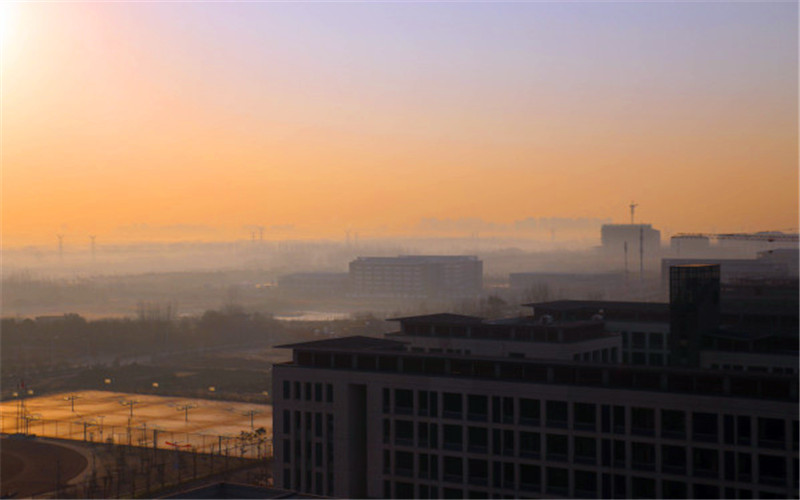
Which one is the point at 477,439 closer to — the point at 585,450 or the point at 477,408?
the point at 477,408

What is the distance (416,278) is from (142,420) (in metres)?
72.8

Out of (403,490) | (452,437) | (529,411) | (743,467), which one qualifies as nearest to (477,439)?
(452,437)

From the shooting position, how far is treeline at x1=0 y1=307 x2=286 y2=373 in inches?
2514

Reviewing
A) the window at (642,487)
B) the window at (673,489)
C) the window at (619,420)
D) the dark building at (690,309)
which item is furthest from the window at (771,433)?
the dark building at (690,309)

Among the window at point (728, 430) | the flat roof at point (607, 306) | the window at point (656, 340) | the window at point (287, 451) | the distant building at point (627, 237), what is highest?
the distant building at point (627, 237)

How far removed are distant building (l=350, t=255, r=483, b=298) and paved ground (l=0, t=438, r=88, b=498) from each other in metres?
74.3

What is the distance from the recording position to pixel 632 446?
56.4ft

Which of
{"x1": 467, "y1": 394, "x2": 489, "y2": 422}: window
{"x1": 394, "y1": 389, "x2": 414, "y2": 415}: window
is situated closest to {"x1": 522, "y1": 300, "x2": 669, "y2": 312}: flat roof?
{"x1": 394, "y1": 389, "x2": 414, "y2": 415}: window

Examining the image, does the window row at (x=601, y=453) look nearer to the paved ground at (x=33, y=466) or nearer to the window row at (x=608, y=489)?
the window row at (x=608, y=489)

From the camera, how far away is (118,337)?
67.5m

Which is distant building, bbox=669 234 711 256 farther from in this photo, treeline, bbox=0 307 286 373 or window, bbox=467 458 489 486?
window, bbox=467 458 489 486

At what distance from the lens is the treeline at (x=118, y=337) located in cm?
6386

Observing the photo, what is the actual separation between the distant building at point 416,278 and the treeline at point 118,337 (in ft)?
118

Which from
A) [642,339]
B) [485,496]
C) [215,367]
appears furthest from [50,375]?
[485,496]
